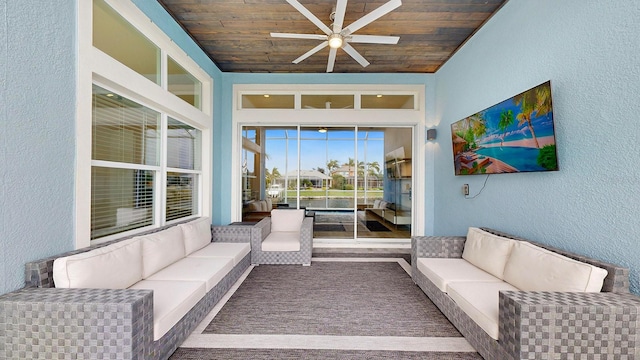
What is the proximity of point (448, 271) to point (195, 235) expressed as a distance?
3063mm

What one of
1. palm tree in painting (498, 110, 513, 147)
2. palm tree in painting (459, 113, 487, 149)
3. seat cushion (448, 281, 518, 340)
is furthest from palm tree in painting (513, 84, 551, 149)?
seat cushion (448, 281, 518, 340)

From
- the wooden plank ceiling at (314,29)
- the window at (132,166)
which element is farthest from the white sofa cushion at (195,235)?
the wooden plank ceiling at (314,29)

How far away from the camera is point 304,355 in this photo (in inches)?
76.0

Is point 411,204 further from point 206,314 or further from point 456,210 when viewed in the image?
point 206,314

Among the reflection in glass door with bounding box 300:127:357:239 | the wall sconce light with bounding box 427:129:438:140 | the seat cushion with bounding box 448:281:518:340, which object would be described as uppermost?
the wall sconce light with bounding box 427:129:438:140

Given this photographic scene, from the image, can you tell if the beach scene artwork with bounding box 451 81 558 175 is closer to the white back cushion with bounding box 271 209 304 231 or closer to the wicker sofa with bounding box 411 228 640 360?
the wicker sofa with bounding box 411 228 640 360

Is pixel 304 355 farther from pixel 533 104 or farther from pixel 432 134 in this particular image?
pixel 432 134

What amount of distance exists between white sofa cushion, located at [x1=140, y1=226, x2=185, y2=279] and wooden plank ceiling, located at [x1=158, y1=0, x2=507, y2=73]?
2.77 metres

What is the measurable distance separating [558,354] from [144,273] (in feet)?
10.5

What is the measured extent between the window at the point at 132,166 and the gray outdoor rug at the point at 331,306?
1.44m

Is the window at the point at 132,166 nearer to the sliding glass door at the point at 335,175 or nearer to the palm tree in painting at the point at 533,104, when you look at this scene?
the sliding glass door at the point at 335,175

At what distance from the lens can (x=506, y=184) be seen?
2922 millimetres

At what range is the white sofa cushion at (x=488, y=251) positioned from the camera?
2.43 meters

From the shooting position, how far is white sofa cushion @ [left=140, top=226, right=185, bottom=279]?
2.39 m
